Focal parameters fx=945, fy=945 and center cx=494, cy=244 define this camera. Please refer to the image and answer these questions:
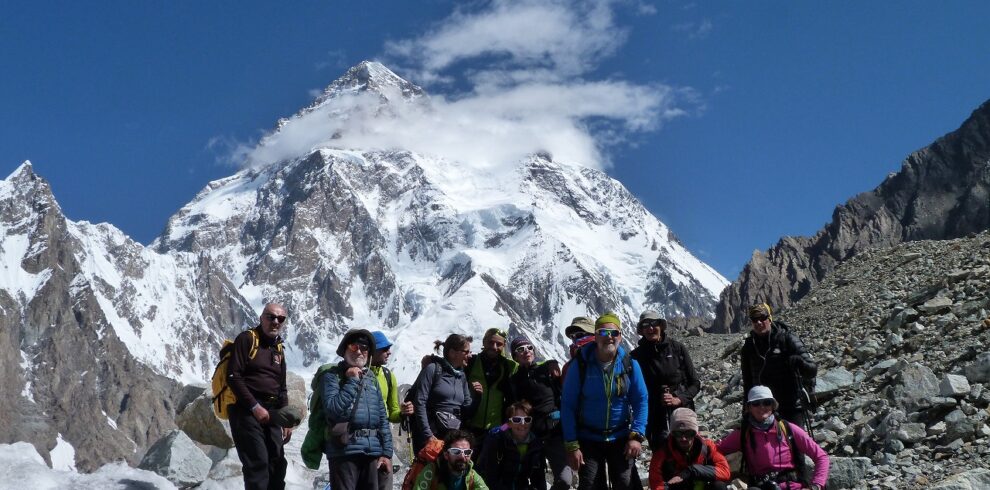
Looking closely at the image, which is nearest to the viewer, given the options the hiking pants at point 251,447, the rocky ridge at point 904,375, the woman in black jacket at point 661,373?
the hiking pants at point 251,447

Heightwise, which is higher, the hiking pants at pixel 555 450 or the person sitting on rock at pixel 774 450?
the hiking pants at pixel 555 450

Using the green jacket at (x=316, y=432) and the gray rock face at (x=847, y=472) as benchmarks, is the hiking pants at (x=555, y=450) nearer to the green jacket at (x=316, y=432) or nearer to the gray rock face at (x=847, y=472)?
the green jacket at (x=316, y=432)

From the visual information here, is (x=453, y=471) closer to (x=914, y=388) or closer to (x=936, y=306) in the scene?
(x=914, y=388)

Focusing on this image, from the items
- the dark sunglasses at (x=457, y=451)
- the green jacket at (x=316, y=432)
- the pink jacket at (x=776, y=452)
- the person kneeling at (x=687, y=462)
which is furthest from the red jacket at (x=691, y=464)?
the green jacket at (x=316, y=432)

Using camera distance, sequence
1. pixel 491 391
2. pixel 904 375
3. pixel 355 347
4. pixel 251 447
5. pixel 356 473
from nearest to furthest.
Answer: pixel 356 473
pixel 355 347
pixel 251 447
pixel 491 391
pixel 904 375

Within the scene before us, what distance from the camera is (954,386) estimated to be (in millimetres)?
13023

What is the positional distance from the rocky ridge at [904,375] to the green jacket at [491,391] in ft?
14.1

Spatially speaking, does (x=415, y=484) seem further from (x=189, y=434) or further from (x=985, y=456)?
(x=189, y=434)

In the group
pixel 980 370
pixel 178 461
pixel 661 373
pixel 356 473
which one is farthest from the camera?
pixel 178 461

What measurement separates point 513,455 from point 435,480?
4.12ft

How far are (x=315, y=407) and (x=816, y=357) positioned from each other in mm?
13011

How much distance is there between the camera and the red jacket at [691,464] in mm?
9852

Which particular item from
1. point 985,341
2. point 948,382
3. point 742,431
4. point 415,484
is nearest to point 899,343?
point 985,341

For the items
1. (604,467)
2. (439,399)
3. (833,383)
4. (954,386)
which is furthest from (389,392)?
(833,383)
